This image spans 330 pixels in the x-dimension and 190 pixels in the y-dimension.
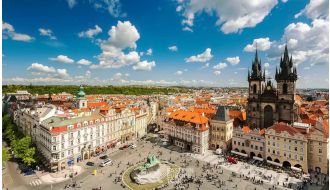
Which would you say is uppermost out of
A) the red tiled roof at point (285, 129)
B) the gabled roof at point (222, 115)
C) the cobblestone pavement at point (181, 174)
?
the gabled roof at point (222, 115)

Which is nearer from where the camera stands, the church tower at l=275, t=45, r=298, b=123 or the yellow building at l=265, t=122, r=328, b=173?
the yellow building at l=265, t=122, r=328, b=173

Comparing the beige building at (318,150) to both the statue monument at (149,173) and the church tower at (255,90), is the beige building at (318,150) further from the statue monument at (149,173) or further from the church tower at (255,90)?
the statue monument at (149,173)

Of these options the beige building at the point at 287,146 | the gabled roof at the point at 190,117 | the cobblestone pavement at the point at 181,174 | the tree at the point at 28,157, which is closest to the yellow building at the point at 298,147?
the beige building at the point at 287,146

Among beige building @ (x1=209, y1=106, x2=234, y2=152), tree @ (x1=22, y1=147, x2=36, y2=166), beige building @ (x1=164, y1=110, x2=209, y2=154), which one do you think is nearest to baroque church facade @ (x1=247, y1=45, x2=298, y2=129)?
beige building @ (x1=209, y1=106, x2=234, y2=152)

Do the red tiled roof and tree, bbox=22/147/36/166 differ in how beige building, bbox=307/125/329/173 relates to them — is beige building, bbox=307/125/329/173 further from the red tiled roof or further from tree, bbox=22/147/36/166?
tree, bbox=22/147/36/166

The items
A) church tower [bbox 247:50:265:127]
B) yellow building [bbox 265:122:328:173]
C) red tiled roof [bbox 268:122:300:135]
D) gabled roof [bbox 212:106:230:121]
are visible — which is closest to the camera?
yellow building [bbox 265:122:328:173]

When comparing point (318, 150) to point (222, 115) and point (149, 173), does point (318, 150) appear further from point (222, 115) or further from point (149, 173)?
point (149, 173)

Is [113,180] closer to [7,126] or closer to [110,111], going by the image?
[110,111]
